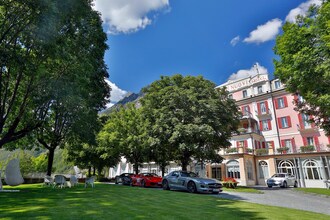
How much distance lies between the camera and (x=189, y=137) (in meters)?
21.8

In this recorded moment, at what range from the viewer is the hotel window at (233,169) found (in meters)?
31.8

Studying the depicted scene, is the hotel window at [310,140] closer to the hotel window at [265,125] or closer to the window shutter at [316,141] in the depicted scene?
the window shutter at [316,141]

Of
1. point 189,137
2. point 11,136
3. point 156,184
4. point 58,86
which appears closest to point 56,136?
point 11,136

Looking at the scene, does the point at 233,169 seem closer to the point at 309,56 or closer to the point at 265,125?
the point at 265,125

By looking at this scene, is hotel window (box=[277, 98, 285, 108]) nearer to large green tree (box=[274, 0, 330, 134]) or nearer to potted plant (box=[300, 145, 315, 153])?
potted plant (box=[300, 145, 315, 153])

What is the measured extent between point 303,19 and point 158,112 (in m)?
14.8

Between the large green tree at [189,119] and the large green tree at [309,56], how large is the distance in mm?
8266

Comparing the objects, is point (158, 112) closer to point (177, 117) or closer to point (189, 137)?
→ point (177, 117)

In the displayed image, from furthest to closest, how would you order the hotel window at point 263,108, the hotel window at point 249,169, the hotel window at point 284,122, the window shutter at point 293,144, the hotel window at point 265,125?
the hotel window at point 263,108, the hotel window at point 265,125, the hotel window at point 284,122, the window shutter at point 293,144, the hotel window at point 249,169

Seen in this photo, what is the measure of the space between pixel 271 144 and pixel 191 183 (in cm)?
2502

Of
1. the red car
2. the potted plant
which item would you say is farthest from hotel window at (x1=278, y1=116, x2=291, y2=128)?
the red car

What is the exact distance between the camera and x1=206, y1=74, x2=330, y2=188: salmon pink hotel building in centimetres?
3066

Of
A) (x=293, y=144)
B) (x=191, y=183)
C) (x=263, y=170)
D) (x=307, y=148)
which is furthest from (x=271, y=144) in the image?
(x=191, y=183)

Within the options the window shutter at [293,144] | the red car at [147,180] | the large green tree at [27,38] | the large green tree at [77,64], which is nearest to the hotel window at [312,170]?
the window shutter at [293,144]
